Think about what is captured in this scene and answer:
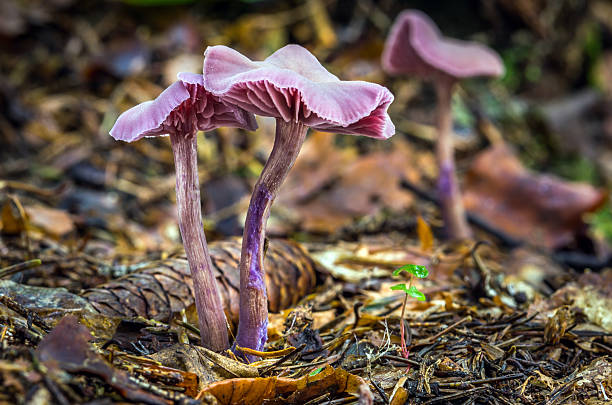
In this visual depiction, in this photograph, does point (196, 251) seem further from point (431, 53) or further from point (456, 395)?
point (431, 53)

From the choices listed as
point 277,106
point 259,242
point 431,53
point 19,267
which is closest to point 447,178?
point 431,53

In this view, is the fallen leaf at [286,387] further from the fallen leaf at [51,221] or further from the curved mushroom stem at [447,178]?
the curved mushroom stem at [447,178]

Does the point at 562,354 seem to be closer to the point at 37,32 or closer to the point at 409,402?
→ the point at 409,402

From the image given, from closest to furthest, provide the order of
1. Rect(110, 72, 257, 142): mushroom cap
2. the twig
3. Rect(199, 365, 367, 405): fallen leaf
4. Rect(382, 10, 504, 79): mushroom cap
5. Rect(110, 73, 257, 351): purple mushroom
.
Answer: Rect(199, 365, 367, 405): fallen leaf
Rect(110, 72, 257, 142): mushroom cap
Rect(110, 73, 257, 351): purple mushroom
the twig
Rect(382, 10, 504, 79): mushroom cap

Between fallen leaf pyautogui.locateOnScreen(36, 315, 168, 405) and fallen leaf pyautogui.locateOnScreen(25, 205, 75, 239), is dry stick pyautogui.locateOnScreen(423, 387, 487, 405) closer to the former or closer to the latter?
fallen leaf pyautogui.locateOnScreen(36, 315, 168, 405)

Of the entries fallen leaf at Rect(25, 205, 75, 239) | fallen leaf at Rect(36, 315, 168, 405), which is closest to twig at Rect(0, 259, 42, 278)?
fallen leaf at Rect(36, 315, 168, 405)

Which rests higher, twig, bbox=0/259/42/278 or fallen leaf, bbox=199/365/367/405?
twig, bbox=0/259/42/278

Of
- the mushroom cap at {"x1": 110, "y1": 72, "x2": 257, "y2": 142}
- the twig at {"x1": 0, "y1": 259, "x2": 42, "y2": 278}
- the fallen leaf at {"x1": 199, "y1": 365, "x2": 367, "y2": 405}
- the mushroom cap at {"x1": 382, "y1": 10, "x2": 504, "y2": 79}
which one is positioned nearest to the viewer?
the fallen leaf at {"x1": 199, "y1": 365, "x2": 367, "y2": 405}
